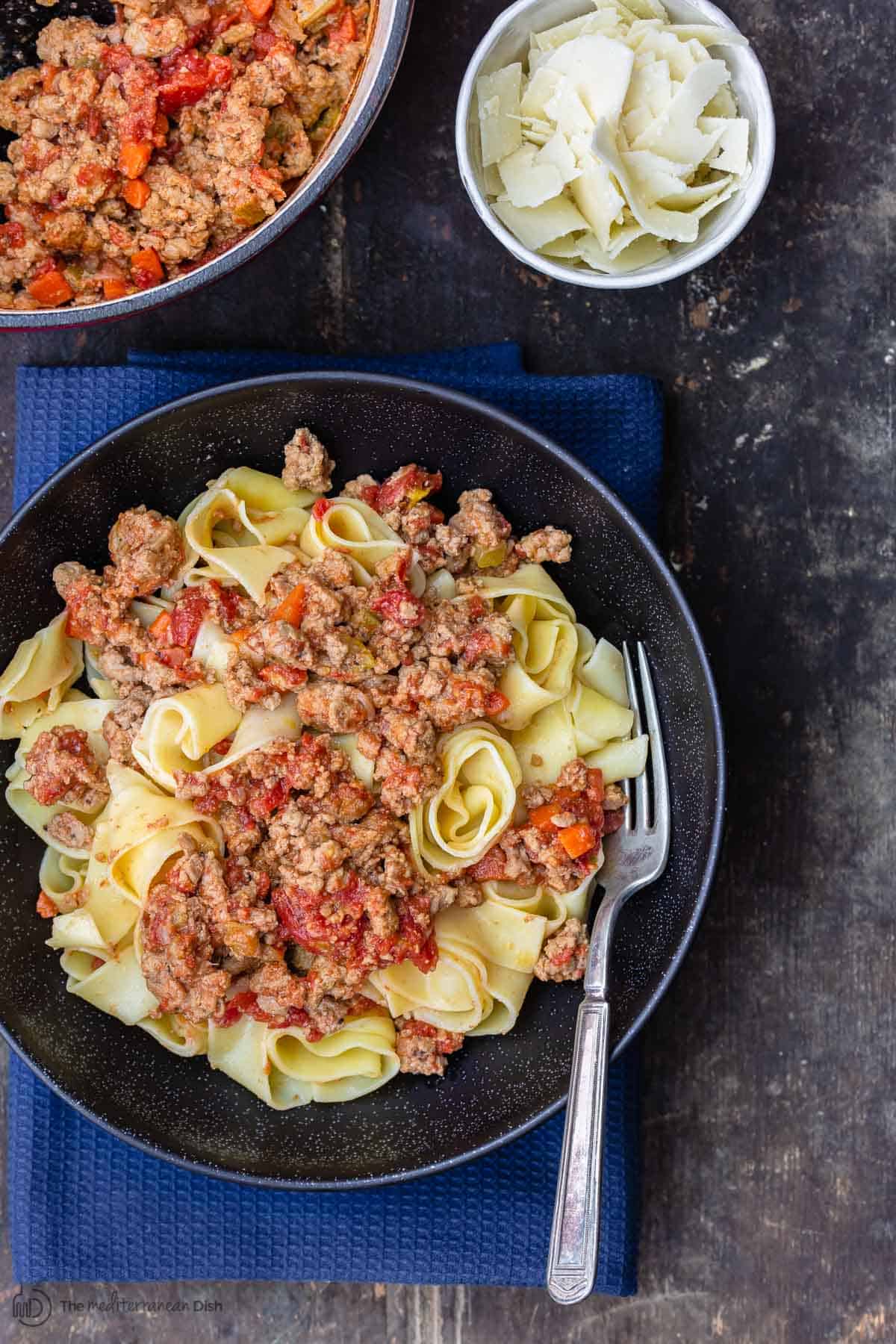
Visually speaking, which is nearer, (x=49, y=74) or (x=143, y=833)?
(x=143, y=833)

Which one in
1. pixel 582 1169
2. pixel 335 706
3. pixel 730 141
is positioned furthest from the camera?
pixel 730 141

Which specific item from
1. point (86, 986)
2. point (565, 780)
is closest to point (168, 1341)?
point (86, 986)

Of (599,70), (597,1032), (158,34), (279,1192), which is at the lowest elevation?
(279,1192)

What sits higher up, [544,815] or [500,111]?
[500,111]

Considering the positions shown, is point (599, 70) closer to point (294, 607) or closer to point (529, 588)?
point (529, 588)

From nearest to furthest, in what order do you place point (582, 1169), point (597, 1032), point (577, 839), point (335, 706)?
point (582, 1169)
point (597, 1032)
point (335, 706)
point (577, 839)

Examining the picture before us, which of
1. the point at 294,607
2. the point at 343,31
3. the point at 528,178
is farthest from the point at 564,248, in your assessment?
the point at 294,607
